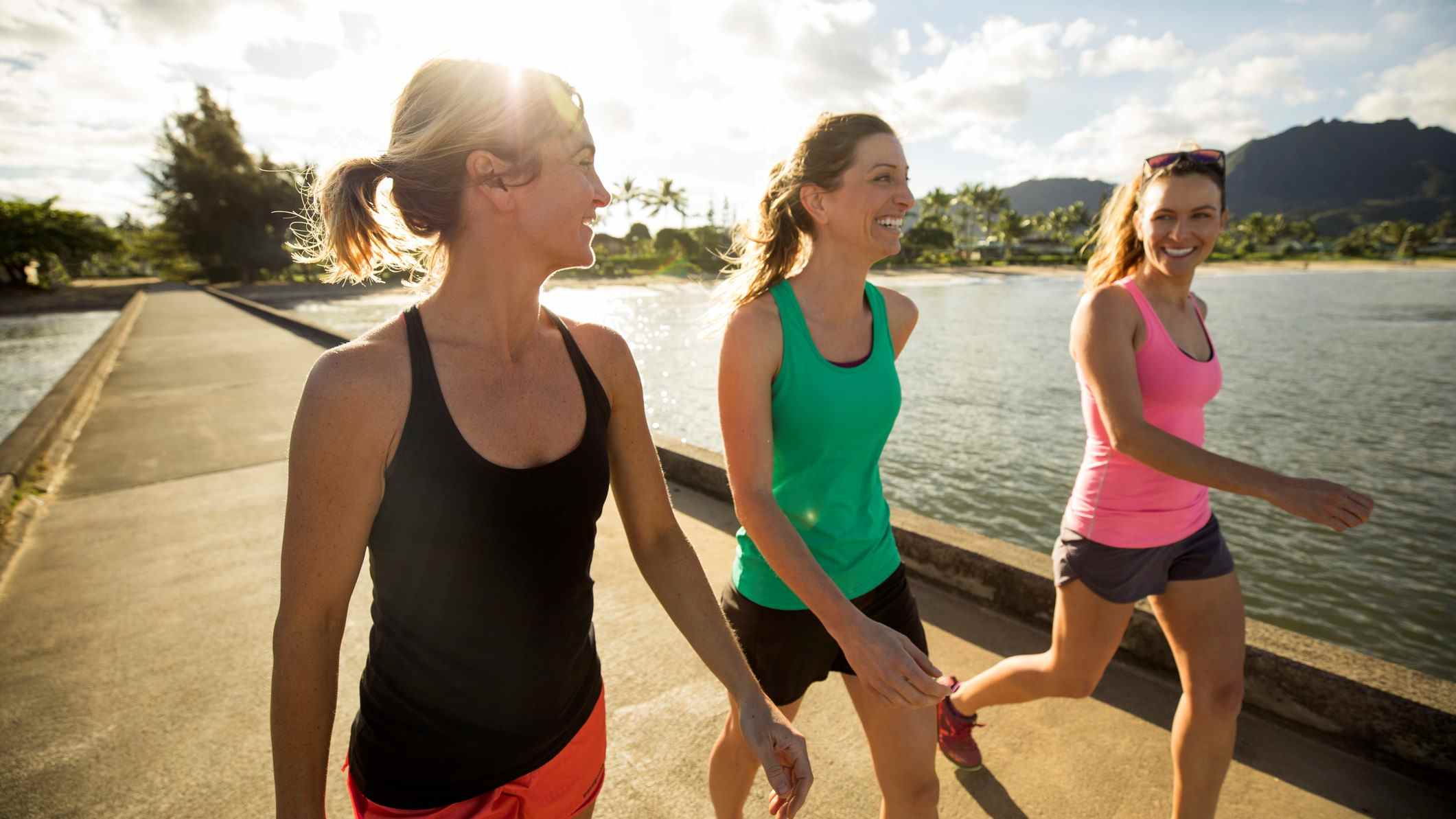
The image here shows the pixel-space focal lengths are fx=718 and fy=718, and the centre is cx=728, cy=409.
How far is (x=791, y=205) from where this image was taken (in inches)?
95.7

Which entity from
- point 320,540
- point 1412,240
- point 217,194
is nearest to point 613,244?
point 217,194

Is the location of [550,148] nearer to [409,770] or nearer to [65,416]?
[409,770]

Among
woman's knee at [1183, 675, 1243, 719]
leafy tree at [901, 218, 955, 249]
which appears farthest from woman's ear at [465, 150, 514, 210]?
leafy tree at [901, 218, 955, 249]

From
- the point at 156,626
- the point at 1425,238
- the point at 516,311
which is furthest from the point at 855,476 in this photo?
the point at 1425,238

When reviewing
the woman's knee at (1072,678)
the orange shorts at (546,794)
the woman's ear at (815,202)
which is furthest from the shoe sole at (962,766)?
the woman's ear at (815,202)

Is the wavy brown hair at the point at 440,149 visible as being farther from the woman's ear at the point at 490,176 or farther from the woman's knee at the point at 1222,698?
the woman's knee at the point at 1222,698

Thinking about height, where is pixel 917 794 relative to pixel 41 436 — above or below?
above

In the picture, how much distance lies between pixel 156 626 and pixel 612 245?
87133 mm

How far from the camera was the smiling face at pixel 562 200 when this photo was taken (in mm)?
1405

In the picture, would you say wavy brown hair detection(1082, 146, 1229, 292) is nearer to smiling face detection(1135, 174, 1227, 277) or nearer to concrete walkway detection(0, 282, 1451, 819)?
smiling face detection(1135, 174, 1227, 277)

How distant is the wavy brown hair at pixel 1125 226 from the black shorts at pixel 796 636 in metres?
1.53

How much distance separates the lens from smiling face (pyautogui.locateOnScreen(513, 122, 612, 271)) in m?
1.41

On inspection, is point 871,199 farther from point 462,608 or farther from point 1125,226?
point 462,608

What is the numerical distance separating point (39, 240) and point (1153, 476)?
85333 millimetres
